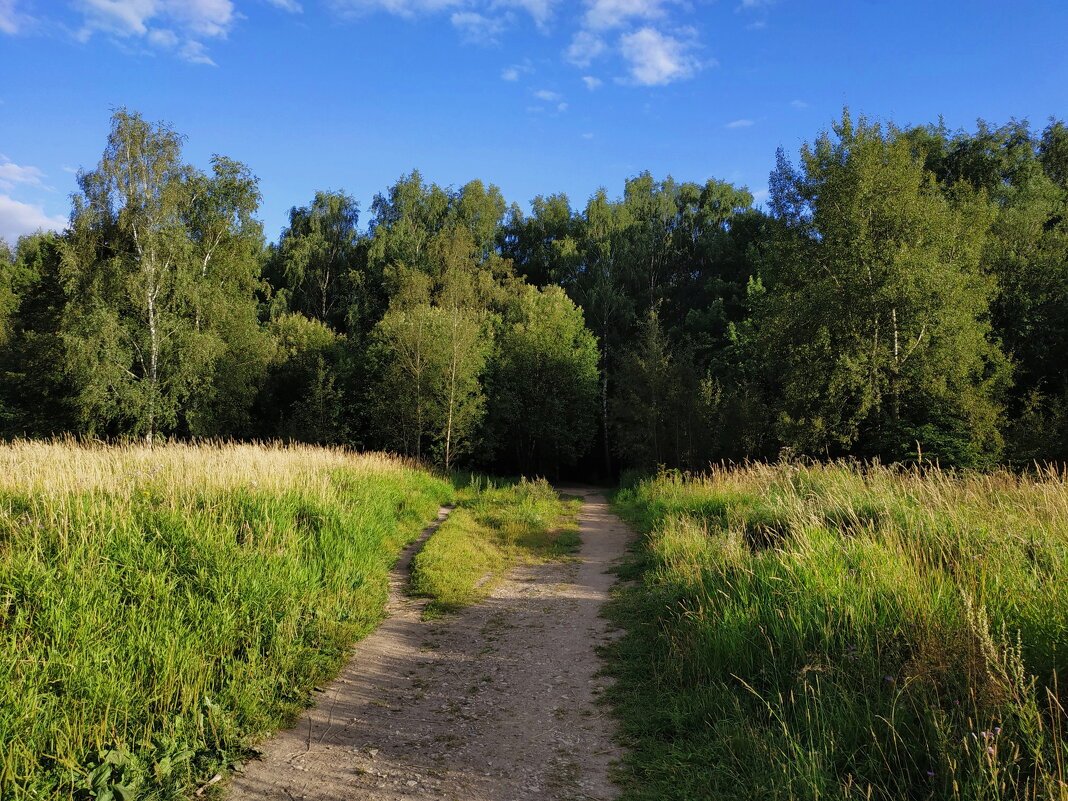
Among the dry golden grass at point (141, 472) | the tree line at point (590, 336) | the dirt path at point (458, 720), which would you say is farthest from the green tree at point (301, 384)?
the dirt path at point (458, 720)

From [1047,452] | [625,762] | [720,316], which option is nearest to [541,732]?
[625,762]

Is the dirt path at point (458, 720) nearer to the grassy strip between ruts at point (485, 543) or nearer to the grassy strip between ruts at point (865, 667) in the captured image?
the grassy strip between ruts at point (865, 667)

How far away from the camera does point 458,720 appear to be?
4.38 meters

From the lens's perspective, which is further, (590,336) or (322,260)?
(322,260)

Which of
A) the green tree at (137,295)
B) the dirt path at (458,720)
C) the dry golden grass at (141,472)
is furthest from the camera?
the green tree at (137,295)

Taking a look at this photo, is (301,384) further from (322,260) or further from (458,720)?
(458,720)

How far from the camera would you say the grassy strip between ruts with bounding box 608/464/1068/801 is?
110 inches

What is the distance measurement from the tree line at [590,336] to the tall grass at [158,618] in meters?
18.2

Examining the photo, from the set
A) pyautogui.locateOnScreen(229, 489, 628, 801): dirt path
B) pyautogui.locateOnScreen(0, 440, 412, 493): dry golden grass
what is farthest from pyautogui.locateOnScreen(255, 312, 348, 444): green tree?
pyautogui.locateOnScreen(229, 489, 628, 801): dirt path

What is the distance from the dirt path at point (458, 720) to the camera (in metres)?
3.46

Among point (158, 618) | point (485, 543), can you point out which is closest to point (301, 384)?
point (485, 543)

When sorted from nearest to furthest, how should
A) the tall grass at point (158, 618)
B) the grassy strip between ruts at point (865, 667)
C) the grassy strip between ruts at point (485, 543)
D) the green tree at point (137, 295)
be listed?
the grassy strip between ruts at point (865, 667) < the tall grass at point (158, 618) < the grassy strip between ruts at point (485, 543) < the green tree at point (137, 295)

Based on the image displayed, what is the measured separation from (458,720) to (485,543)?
262 inches

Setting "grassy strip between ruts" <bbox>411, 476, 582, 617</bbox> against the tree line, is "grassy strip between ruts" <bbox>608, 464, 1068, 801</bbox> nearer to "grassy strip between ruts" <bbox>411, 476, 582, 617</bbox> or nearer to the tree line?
"grassy strip between ruts" <bbox>411, 476, 582, 617</bbox>
